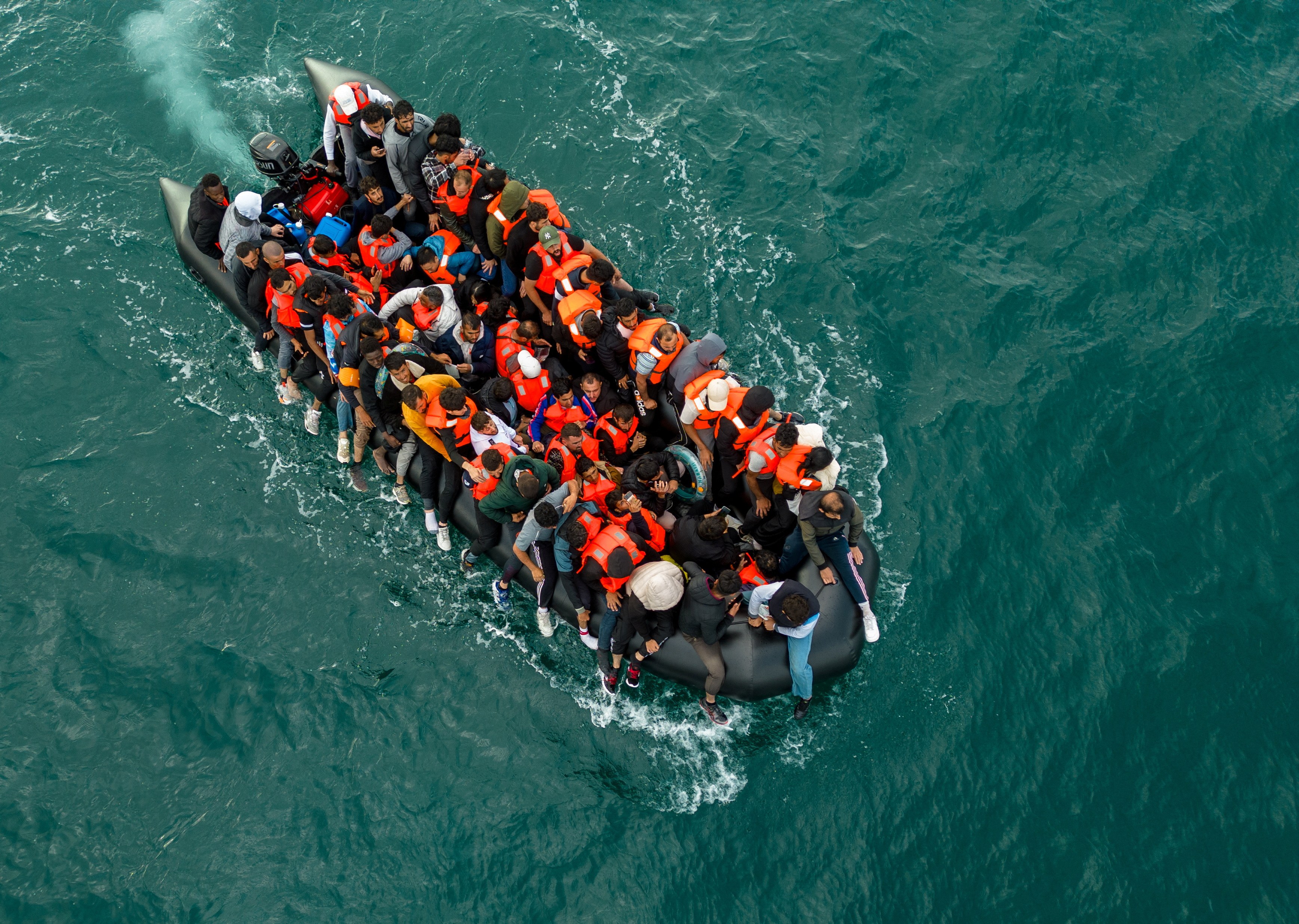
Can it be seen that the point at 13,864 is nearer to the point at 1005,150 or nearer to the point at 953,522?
the point at 953,522

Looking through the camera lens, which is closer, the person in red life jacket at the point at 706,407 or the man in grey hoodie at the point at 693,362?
the person in red life jacket at the point at 706,407

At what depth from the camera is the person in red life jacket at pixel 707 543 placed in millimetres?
7430

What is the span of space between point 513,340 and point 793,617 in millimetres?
3930

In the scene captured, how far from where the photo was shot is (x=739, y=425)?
303 inches

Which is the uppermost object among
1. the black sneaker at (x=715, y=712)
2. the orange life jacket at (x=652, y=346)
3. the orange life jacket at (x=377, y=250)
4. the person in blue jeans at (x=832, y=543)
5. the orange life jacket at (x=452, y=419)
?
the orange life jacket at (x=377, y=250)

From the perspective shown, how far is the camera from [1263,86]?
12.1 meters

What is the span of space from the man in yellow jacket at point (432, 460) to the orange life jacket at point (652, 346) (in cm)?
177

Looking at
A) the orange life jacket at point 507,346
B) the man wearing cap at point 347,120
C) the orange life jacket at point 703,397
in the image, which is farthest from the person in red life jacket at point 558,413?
the man wearing cap at point 347,120

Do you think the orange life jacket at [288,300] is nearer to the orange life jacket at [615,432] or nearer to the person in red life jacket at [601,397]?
the person in red life jacket at [601,397]

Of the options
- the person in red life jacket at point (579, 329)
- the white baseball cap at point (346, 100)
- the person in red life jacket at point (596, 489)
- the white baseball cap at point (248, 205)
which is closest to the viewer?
the person in red life jacket at point (596, 489)

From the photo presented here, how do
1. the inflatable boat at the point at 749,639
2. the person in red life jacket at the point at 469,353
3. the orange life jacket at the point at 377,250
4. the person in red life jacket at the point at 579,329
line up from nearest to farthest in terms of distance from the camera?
1. the inflatable boat at the point at 749,639
2. the person in red life jacket at the point at 579,329
3. the person in red life jacket at the point at 469,353
4. the orange life jacket at the point at 377,250

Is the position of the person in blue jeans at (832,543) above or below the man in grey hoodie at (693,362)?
below

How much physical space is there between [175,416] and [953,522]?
932cm

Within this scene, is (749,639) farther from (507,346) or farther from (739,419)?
(507,346)
